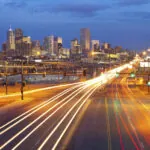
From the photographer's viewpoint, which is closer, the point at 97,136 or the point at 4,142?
the point at 4,142

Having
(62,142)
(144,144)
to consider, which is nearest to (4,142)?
(62,142)

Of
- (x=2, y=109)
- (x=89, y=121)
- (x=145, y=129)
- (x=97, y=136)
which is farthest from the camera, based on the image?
(x=2, y=109)

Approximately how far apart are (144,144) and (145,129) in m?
6.35

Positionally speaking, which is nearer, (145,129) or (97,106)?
(145,129)

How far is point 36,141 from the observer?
27.2m

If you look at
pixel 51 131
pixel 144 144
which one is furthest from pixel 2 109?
pixel 144 144

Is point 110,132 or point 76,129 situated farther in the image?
point 76,129

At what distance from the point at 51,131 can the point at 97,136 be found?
A: 12.7 ft

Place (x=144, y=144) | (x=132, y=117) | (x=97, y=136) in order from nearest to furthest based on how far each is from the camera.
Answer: (x=144, y=144) → (x=97, y=136) → (x=132, y=117)

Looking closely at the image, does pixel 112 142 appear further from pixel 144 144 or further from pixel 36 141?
pixel 36 141

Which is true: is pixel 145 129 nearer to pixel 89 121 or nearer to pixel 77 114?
pixel 89 121

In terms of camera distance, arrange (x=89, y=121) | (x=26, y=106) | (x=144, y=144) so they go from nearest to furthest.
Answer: (x=144, y=144), (x=89, y=121), (x=26, y=106)

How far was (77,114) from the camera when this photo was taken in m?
41.9

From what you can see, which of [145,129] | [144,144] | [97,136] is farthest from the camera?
[145,129]
